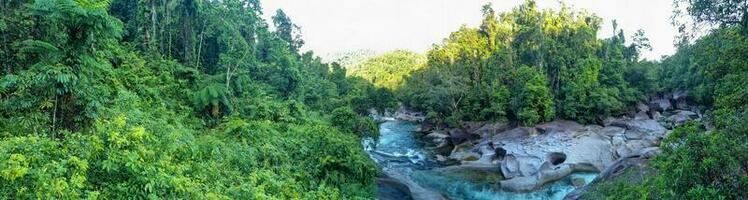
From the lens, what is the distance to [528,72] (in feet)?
126

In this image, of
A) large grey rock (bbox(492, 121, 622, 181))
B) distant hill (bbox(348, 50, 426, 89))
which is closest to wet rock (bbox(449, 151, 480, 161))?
large grey rock (bbox(492, 121, 622, 181))

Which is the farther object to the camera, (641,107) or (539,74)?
(641,107)

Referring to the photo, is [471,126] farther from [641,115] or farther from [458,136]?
[641,115]

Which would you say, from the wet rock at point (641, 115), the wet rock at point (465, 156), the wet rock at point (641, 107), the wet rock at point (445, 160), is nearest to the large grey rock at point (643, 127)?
the wet rock at point (641, 115)

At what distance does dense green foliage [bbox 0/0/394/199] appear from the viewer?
284 inches

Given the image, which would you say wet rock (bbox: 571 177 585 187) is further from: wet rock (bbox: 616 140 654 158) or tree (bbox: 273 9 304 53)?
tree (bbox: 273 9 304 53)

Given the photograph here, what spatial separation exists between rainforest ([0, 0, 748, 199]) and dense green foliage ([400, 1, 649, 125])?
0.59 ft

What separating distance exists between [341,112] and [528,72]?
20533 millimetres

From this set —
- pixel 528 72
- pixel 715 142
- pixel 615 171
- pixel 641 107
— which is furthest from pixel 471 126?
pixel 715 142

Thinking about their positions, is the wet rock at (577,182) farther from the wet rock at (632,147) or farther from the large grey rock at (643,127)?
the large grey rock at (643,127)

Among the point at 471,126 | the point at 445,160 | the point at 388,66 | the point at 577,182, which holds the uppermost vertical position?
the point at 388,66

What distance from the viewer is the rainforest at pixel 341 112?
775cm

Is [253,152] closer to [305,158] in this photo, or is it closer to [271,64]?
[305,158]

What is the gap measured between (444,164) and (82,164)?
79.5 feet
